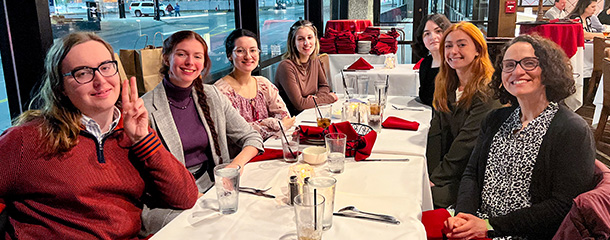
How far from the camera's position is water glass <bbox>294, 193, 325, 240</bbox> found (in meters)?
1.14

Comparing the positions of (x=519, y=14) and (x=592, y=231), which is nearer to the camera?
(x=592, y=231)

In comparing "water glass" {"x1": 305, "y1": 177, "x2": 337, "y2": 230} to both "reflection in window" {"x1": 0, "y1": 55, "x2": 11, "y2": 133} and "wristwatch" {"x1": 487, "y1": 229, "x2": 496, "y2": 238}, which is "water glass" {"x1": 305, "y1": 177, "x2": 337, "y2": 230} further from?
"reflection in window" {"x1": 0, "y1": 55, "x2": 11, "y2": 133}

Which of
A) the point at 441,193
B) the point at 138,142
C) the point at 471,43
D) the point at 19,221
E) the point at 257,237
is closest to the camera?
the point at 257,237

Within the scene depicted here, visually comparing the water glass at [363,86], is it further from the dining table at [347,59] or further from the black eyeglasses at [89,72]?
the dining table at [347,59]

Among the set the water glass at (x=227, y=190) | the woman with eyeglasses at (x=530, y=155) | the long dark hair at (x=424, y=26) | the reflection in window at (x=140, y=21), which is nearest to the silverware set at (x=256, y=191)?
the water glass at (x=227, y=190)

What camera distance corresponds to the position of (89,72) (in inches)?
55.2

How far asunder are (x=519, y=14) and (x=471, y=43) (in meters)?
8.48

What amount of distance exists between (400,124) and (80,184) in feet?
5.09

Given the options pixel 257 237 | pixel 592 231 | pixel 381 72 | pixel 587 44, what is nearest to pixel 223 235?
pixel 257 237

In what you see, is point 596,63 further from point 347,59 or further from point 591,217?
point 591,217

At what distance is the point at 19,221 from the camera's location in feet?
4.38

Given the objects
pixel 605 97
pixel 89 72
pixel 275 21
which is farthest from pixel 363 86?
pixel 275 21

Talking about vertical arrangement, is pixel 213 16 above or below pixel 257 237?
above

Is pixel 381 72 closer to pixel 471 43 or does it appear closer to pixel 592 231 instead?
pixel 471 43
